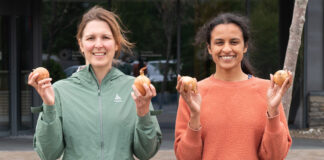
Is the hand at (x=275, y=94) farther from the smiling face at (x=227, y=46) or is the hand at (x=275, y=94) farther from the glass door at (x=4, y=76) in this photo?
the glass door at (x=4, y=76)

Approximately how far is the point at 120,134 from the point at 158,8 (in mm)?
Result: 9696

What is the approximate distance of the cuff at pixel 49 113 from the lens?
2.58 metres

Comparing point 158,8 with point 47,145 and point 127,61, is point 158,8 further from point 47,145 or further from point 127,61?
point 47,145

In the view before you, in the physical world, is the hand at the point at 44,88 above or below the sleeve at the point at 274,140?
above

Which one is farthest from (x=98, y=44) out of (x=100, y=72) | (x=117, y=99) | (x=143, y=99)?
(x=143, y=99)

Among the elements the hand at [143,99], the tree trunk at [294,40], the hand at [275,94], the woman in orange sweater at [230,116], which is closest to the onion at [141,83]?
the hand at [143,99]

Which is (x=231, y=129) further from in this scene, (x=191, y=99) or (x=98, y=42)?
(x=98, y=42)

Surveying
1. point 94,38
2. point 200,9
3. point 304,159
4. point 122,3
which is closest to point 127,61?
point 122,3

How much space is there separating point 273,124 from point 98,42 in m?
0.99

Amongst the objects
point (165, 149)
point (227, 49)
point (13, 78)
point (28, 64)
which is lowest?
point (165, 149)

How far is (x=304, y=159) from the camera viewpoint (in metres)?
7.97

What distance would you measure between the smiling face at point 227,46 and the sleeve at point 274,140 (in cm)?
35

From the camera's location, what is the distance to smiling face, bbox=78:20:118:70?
2772mm

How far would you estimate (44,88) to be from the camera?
99.1 inches
